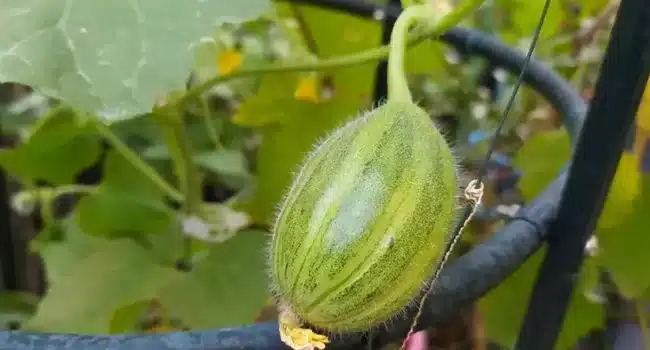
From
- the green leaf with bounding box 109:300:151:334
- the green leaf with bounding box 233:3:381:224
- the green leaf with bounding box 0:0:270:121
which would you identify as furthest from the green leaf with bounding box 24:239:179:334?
the green leaf with bounding box 0:0:270:121

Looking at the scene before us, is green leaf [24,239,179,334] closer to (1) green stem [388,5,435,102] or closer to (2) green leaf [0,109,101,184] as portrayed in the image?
(2) green leaf [0,109,101,184]

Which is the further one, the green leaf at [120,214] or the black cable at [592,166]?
the green leaf at [120,214]

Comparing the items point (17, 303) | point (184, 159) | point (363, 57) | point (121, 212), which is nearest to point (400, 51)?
point (363, 57)

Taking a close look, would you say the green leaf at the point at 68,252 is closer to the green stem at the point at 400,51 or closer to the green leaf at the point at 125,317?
the green leaf at the point at 125,317

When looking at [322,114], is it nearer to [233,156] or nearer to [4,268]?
[233,156]

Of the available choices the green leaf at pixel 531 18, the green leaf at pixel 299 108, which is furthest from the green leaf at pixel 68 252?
the green leaf at pixel 531 18
